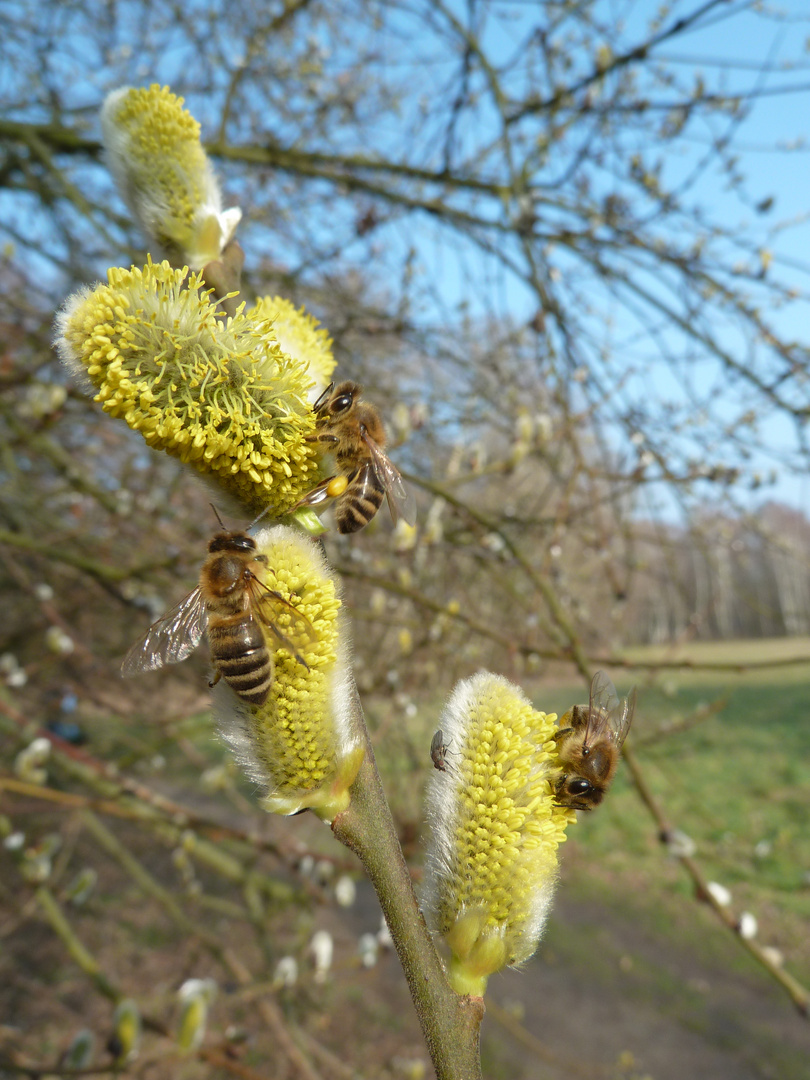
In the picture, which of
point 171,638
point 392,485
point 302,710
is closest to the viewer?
point 302,710

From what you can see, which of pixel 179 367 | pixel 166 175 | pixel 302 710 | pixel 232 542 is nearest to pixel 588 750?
pixel 302 710

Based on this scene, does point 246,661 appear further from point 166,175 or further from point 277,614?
point 166,175

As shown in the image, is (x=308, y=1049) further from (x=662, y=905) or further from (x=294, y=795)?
(x=662, y=905)

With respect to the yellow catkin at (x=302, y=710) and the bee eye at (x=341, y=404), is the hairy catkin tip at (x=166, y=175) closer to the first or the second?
the bee eye at (x=341, y=404)

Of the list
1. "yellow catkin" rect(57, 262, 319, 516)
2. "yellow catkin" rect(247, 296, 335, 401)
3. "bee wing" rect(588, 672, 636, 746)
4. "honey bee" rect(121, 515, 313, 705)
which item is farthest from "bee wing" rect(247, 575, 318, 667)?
"bee wing" rect(588, 672, 636, 746)

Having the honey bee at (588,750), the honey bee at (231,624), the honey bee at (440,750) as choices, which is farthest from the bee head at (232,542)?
the honey bee at (588,750)

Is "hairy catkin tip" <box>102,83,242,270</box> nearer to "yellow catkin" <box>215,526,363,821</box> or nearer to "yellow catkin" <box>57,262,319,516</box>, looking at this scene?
"yellow catkin" <box>57,262,319,516</box>
